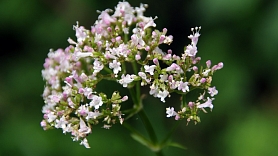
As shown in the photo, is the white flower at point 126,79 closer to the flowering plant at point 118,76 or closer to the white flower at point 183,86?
the flowering plant at point 118,76

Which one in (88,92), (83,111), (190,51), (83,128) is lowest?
(83,128)

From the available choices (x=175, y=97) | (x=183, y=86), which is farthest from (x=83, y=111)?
(x=175, y=97)

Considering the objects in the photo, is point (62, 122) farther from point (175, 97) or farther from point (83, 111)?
point (175, 97)

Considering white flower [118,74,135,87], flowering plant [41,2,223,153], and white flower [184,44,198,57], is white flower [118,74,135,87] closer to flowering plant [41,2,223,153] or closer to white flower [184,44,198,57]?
flowering plant [41,2,223,153]

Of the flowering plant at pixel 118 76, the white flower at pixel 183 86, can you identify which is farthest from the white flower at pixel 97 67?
the white flower at pixel 183 86
